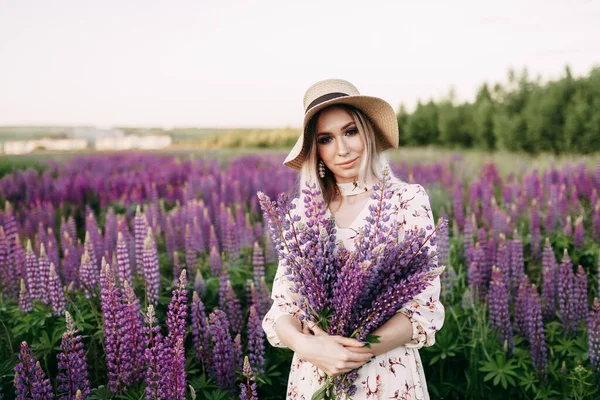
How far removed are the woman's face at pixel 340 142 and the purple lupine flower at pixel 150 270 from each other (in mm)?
1370

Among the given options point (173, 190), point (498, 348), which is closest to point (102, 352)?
point (498, 348)

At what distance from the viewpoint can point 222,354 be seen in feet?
10.00

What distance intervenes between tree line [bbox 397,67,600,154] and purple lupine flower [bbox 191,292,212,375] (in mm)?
22554

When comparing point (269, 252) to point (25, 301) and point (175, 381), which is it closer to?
point (25, 301)

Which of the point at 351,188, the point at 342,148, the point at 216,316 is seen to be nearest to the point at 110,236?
the point at 216,316

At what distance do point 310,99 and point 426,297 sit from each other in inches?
44.0

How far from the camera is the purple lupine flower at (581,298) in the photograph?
3.88 m

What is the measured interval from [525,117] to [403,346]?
88.4 feet

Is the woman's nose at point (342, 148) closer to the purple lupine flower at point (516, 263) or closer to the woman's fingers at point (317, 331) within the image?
the woman's fingers at point (317, 331)

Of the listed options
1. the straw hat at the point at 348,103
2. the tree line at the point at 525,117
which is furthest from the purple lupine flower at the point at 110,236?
the tree line at the point at 525,117

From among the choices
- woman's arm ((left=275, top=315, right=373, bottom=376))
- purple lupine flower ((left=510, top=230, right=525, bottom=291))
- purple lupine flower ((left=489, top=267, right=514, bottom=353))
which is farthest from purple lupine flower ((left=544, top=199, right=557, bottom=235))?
woman's arm ((left=275, top=315, right=373, bottom=376))

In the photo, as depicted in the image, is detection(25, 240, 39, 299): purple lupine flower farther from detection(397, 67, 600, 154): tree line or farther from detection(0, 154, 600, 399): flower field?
detection(397, 67, 600, 154): tree line

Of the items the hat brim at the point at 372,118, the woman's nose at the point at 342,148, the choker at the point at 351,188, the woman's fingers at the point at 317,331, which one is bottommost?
the woman's fingers at the point at 317,331

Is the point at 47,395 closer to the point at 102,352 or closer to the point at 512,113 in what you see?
the point at 102,352
